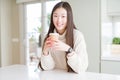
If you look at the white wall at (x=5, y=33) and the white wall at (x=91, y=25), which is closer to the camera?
the white wall at (x=91, y=25)

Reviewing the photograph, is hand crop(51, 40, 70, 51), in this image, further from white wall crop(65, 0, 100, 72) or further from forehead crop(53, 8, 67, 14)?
white wall crop(65, 0, 100, 72)

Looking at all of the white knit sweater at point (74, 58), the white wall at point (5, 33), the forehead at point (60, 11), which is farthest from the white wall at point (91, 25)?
the white wall at point (5, 33)

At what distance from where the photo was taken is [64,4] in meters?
1.40

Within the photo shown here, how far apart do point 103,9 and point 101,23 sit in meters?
0.24

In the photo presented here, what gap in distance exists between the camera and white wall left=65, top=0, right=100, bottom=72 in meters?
2.93

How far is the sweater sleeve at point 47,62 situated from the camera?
1.44 m

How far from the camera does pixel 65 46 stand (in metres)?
1.26

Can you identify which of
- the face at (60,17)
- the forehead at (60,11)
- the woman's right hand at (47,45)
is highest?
the forehead at (60,11)

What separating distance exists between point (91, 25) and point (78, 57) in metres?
1.77

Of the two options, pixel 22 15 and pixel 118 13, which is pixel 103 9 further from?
pixel 22 15

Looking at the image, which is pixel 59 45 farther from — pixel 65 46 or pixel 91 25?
pixel 91 25

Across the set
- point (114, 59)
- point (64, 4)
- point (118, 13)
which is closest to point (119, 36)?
point (118, 13)

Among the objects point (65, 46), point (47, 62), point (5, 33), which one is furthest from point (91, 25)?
point (5, 33)

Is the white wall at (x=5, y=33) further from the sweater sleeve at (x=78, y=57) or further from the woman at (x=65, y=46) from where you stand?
the sweater sleeve at (x=78, y=57)
